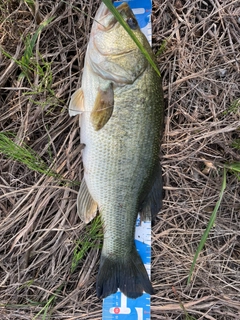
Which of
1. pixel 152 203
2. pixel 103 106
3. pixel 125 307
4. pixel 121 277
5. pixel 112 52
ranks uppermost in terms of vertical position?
pixel 112 52

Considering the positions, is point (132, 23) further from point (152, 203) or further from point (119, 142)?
point (152, 203)

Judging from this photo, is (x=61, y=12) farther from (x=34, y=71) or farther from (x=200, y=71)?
(x=200, y=71)

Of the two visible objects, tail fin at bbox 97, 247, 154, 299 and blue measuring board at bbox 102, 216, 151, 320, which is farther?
blue measuring board at bbox 102, 216, 151, 320

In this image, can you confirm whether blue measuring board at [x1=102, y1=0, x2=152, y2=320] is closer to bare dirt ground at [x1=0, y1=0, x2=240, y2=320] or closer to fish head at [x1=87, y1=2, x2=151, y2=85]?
bare dirt ground at [x1=0, y1=0, x2=240, y2=320]

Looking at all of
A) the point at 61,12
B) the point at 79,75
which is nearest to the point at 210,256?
the point at 79,75

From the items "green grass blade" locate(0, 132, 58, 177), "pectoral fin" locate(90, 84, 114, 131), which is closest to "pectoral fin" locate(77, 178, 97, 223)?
"green grass blade" locate(0, 132, 58, 177)

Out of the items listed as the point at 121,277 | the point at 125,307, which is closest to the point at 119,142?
the point at 121,277
